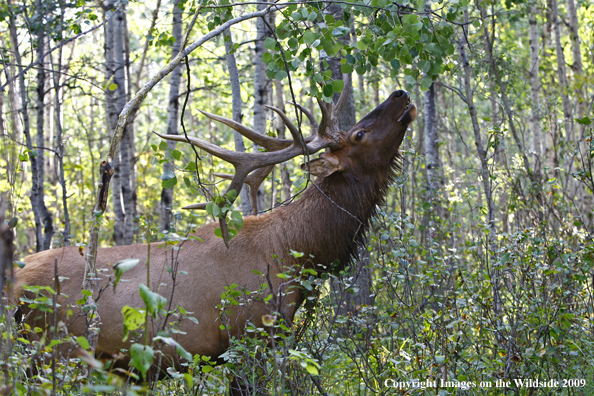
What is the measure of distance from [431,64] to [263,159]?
161 cm

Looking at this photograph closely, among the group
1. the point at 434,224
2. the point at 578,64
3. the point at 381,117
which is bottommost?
the point at 434,224

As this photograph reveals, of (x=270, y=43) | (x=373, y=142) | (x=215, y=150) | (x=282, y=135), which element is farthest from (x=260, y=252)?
(x=282, y=135)

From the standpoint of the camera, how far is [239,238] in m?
4.70

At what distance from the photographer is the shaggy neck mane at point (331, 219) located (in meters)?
4.79

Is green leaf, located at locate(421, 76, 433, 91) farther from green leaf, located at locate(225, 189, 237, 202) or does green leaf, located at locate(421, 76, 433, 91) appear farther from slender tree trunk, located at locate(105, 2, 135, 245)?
slender tree trunk, located at locate(105, 2, 135, 245)

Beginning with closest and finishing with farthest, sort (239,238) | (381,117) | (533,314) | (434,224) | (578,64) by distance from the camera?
(533,314)
(239,238)
(381,117)
(434,224)
(578,64)

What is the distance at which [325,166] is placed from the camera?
5.00 metres

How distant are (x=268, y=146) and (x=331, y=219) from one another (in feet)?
3.02

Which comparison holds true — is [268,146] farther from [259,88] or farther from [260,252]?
[259,88]

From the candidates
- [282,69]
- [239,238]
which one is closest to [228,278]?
[239,238]

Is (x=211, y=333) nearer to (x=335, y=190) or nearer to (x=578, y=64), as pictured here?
(x=335, y=190)

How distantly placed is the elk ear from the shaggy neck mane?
0.24 ft

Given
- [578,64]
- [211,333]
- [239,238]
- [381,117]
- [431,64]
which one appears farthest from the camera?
[578,64]

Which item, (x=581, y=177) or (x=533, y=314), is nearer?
(x=533, y=314)
